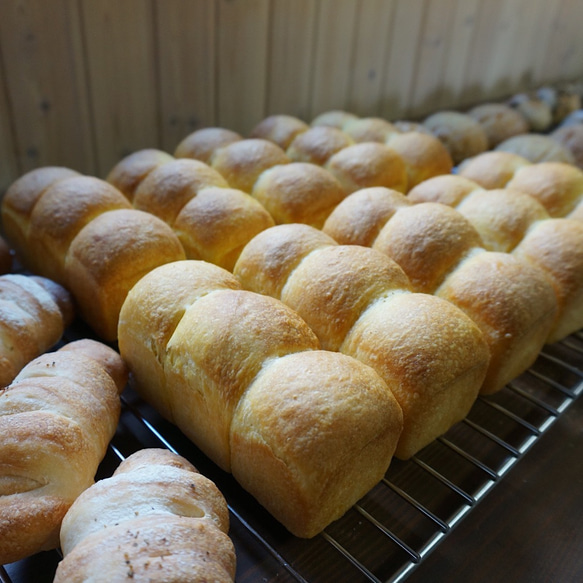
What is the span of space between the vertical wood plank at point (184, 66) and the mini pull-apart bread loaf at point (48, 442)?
1177mm

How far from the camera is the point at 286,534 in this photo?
83 cm

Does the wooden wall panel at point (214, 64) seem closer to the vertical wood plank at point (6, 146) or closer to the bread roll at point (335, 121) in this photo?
the vertical wood plank at point (6, 146)

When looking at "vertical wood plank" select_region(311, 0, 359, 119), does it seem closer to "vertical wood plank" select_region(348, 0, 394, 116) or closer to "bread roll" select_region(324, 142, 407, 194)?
"vertical wood plank" select_region(348, 0, 394, 116)

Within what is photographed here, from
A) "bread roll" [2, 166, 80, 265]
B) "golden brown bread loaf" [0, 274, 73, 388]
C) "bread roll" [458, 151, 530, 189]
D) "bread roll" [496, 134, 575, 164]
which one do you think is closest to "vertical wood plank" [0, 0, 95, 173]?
"bread roll" [2, 166, 80, 265]

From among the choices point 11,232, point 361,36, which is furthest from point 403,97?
point 11,232

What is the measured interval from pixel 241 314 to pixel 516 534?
598 millimetres

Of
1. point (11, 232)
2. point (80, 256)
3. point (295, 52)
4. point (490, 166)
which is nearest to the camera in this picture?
point (80, 256)

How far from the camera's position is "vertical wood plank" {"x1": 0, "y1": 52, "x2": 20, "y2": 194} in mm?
1458

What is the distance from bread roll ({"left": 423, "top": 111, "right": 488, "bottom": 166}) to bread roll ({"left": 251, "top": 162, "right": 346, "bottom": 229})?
864 millimetres

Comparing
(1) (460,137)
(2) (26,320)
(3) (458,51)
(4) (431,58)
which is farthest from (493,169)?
(2) (26,320)

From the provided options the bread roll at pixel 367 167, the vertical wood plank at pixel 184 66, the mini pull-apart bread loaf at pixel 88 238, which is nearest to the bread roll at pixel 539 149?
the bread roll at pixel 367 167

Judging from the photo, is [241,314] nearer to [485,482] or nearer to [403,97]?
[485,482]

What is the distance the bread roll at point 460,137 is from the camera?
214cm

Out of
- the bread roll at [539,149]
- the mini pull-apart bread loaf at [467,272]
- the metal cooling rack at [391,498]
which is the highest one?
the bread roll at [539,149]
